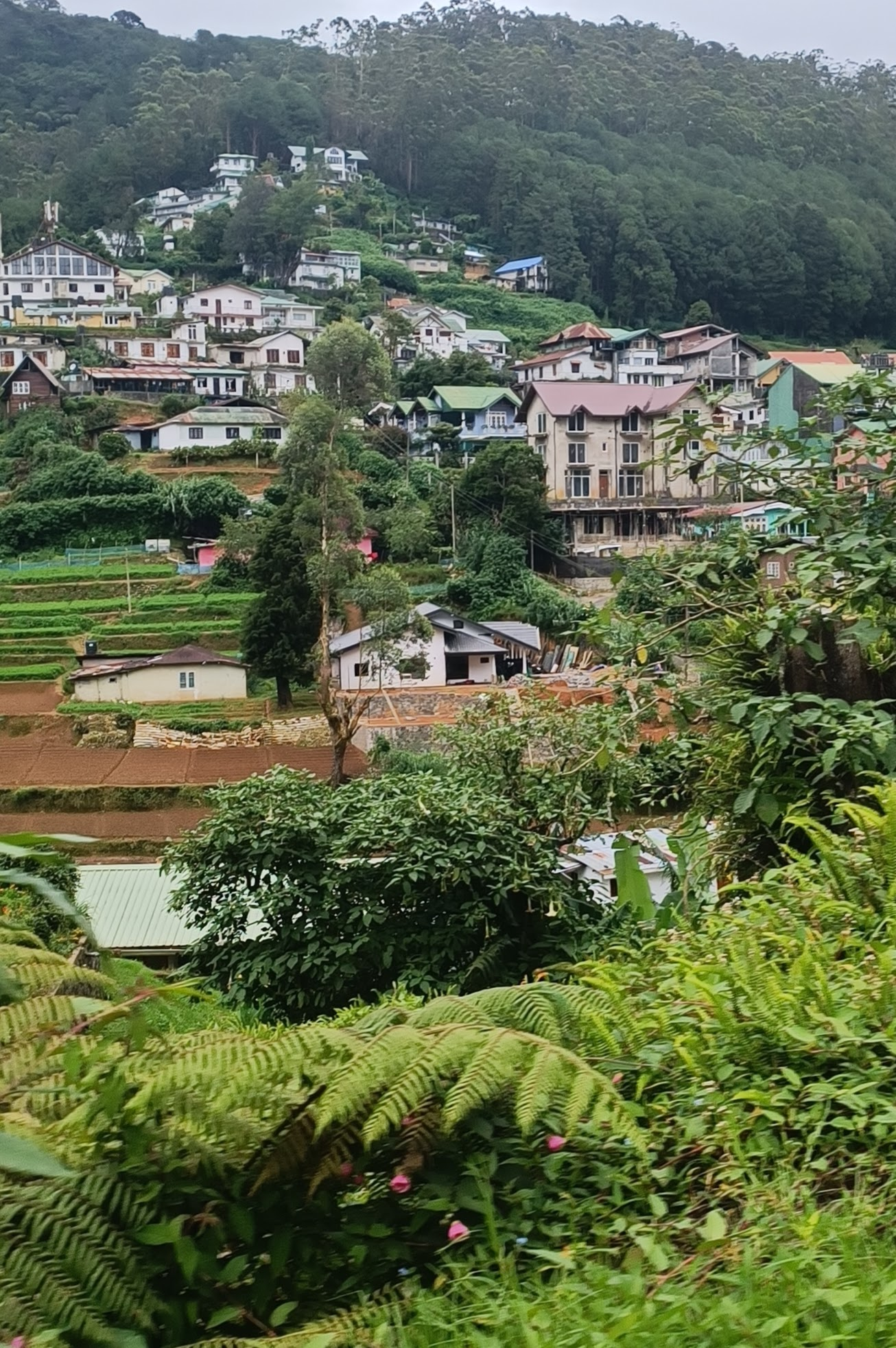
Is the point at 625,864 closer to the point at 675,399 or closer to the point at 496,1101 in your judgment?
the point at 496,1101

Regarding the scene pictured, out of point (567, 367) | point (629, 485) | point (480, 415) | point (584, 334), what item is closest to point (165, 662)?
point (629, 485)

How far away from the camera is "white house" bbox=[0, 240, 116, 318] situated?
46.4 m

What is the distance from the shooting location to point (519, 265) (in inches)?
2248

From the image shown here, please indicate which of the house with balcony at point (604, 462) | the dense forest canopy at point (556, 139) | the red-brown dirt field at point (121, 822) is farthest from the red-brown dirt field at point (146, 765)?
the dense forest canopy at point (556, 139)

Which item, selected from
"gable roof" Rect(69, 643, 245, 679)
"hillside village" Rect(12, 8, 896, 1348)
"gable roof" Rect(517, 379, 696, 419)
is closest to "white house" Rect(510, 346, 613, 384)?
"gable roof" Rect(517, 379, 696, 419)

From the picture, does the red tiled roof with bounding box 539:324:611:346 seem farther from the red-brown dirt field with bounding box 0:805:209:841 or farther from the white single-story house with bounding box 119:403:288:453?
the red-brown dirt field with bounding box 0:805:209:841

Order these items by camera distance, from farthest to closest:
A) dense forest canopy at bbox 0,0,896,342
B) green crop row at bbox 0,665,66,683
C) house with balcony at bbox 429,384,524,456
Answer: dense forest canopy at bbox 0,0,896,342 < house with balcony at bbox 429,384,524,456 < green crop row at bbox 0,665,66,683

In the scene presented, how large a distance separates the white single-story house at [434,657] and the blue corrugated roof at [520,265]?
3863cm

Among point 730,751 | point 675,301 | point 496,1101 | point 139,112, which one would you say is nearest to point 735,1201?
point 496,1101

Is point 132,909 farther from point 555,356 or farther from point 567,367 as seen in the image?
point 555,356

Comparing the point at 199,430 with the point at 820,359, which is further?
the point at 820,359

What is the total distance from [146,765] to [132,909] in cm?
846

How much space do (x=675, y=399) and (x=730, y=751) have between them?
1101 inches

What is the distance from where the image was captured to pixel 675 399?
97.6ft
